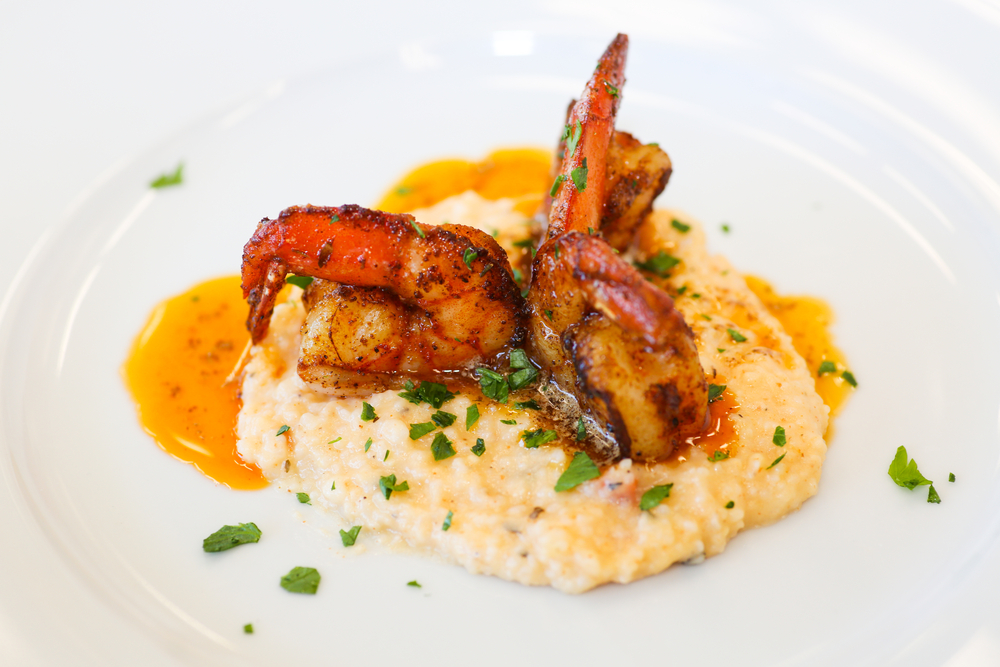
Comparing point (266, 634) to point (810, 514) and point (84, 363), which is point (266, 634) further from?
point (810, 514)

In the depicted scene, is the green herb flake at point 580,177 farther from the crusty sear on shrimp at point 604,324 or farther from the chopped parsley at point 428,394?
the chopped parsley at point 428,394

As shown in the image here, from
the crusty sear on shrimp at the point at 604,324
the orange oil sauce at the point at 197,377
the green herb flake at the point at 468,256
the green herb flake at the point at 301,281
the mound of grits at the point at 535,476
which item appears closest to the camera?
the crusty sear on shrimp at the point at 604,324

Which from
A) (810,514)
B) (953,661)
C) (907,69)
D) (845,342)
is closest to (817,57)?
(907,69)

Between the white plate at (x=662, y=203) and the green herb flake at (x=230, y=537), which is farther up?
the white plate at (x=662, y=203)

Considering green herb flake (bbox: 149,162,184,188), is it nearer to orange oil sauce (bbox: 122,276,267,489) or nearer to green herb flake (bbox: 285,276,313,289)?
orange oil sauce (bbox: 122,276,267,489)

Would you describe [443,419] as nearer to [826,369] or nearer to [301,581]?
[301,581]

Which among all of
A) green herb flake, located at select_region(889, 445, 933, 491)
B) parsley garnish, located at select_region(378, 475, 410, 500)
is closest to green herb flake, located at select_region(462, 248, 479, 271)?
parsley garnish, located at select_region(378, 475, 410, 500)

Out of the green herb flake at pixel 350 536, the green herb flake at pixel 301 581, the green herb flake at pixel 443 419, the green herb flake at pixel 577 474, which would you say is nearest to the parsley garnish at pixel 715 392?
the green herb flake at pixel 577 474
